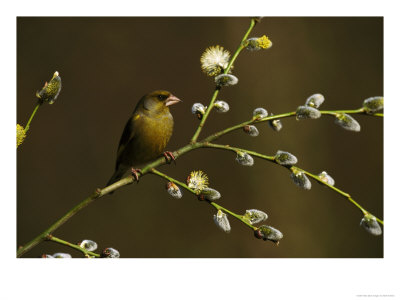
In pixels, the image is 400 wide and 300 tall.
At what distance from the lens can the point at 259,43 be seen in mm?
1126

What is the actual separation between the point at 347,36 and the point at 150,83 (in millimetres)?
1027

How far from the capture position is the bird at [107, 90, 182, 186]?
1969 mm

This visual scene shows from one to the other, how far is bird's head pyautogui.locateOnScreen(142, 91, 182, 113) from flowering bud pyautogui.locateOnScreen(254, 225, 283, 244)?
3.45 ft

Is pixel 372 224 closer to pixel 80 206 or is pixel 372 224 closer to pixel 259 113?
pixel 259 113

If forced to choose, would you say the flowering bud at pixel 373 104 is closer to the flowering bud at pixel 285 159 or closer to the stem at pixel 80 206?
the flowering bud at pixel 285 159

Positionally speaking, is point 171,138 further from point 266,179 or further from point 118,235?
point 266,179

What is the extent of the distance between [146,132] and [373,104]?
3.92ft

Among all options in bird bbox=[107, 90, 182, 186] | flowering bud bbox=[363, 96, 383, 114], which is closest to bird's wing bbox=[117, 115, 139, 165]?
bird bbox=[107, 90, 182, 186]

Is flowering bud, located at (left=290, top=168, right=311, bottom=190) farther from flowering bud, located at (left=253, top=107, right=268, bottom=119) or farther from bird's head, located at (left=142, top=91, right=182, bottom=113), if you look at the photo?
bird's head, located at (left=142, top=91, right=182, bottom=113)

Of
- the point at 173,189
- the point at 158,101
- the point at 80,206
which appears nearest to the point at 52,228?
the point at 80,206

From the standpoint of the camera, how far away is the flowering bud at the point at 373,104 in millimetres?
995

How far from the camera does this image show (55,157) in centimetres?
206

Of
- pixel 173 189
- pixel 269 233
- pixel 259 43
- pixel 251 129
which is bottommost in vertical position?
pixel 269 233

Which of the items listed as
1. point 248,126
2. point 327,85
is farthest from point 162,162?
point 327,85
